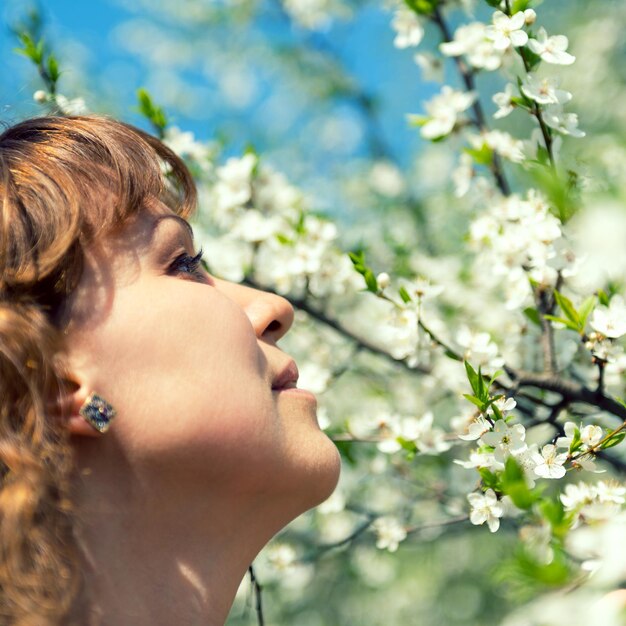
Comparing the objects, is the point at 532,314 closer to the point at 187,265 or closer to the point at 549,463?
the point at 549,463

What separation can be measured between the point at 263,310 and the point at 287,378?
0.53 ft

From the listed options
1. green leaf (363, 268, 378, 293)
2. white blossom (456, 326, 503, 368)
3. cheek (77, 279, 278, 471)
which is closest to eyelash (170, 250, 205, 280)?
cheek (77, 279, 278, 471)

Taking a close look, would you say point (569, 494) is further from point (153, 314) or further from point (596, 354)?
point (153, 314)

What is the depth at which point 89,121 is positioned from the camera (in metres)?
1.89

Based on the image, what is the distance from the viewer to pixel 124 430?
5.07 feet

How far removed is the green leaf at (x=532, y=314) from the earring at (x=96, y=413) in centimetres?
110

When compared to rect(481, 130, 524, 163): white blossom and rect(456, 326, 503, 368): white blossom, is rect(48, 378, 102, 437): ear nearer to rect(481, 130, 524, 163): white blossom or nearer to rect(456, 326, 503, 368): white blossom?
rect(456, 326, 503, 368): white blossom

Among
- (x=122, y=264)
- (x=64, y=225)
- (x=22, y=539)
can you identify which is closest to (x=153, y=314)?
(x=122, y=264)

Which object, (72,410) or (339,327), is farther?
(339,327)

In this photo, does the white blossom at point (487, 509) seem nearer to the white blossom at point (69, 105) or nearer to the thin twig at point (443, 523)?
the thin twig at point (443, 523)

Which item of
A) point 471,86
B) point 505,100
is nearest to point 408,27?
point 471,86

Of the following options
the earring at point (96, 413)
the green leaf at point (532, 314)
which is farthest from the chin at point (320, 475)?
the green leaf at point (532, 314)

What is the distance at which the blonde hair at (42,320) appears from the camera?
1.49 meters

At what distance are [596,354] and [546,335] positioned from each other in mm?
283
